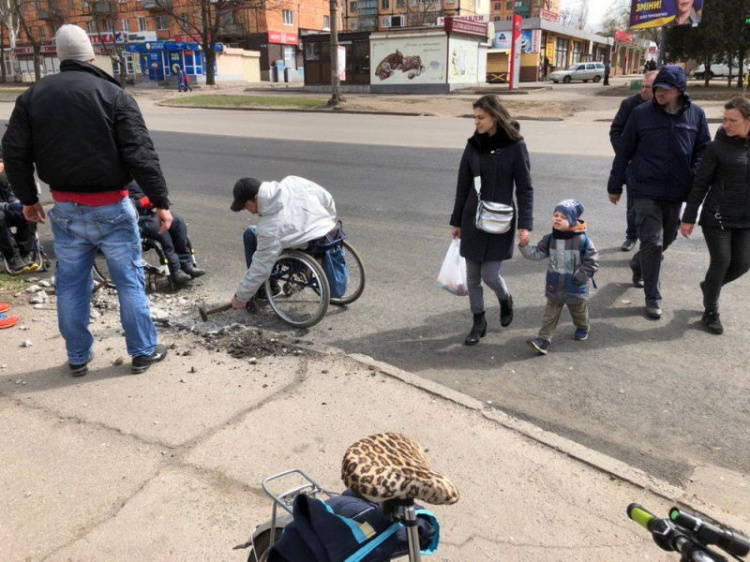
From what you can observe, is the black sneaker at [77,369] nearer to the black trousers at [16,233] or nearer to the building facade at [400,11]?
the black trousers at [16,233]

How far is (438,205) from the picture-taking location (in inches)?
357

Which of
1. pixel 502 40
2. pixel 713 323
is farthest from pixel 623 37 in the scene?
pixel 713 323

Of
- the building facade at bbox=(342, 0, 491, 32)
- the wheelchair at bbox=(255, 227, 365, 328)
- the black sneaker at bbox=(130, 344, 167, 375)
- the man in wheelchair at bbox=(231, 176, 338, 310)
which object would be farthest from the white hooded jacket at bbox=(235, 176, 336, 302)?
the building facade at bbox=(342, 0, 491, 32)

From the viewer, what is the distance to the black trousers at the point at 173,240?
5711 mm

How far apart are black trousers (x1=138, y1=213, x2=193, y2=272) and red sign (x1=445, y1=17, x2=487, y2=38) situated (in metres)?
33.9

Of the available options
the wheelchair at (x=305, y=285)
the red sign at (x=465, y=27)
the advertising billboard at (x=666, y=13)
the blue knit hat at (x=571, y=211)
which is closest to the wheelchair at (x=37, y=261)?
the wheelchair at (x=305, y=285)

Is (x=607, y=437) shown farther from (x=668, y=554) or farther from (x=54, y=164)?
(x=54, y=164)

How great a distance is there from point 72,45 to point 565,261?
3529mm

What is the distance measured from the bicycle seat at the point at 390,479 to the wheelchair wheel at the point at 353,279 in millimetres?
3486

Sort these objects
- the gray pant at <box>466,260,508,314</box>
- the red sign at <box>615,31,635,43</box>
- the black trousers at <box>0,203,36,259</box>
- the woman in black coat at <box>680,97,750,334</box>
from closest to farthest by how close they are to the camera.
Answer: the woman in black coat at <box>680,97,750,334</box> → the gray pant at <box>466,260,508,314</box> → the black trousers at <box>0,203,36,259</box> → the red sign at <box>615,31,635,43</box>

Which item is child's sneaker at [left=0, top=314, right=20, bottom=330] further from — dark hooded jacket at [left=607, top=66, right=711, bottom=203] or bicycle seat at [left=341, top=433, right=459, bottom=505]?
dark hooded jacket at [left=607, top=66, right=711, bottom=203]

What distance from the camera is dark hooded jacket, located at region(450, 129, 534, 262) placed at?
426cm

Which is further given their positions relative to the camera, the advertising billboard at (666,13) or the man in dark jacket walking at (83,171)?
the advertising billboard at (666,13)

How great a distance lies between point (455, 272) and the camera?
4738 millimetres
